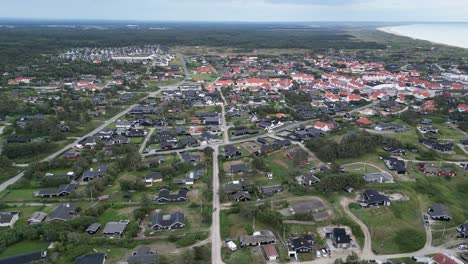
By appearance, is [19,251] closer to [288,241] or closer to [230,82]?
[288,241]

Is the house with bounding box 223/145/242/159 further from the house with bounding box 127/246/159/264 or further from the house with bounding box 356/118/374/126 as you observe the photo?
A: the house with bounding box 356/118/374/126

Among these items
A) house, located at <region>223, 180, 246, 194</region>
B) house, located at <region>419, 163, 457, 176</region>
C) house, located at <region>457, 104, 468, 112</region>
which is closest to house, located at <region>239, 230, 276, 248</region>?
house, located at <region>223, 180, 246, 194</region>

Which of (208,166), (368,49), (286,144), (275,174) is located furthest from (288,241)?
(368,49)

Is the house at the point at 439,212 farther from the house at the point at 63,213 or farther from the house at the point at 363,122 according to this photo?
the house at the point at 63,213

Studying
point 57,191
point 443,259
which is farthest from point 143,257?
point 443,259

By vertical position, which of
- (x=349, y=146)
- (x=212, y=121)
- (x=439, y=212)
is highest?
(x=349, y=146)

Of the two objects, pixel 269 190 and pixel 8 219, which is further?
pixel 269 190

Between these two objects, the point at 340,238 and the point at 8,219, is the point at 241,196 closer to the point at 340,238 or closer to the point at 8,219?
the point at 340,238
